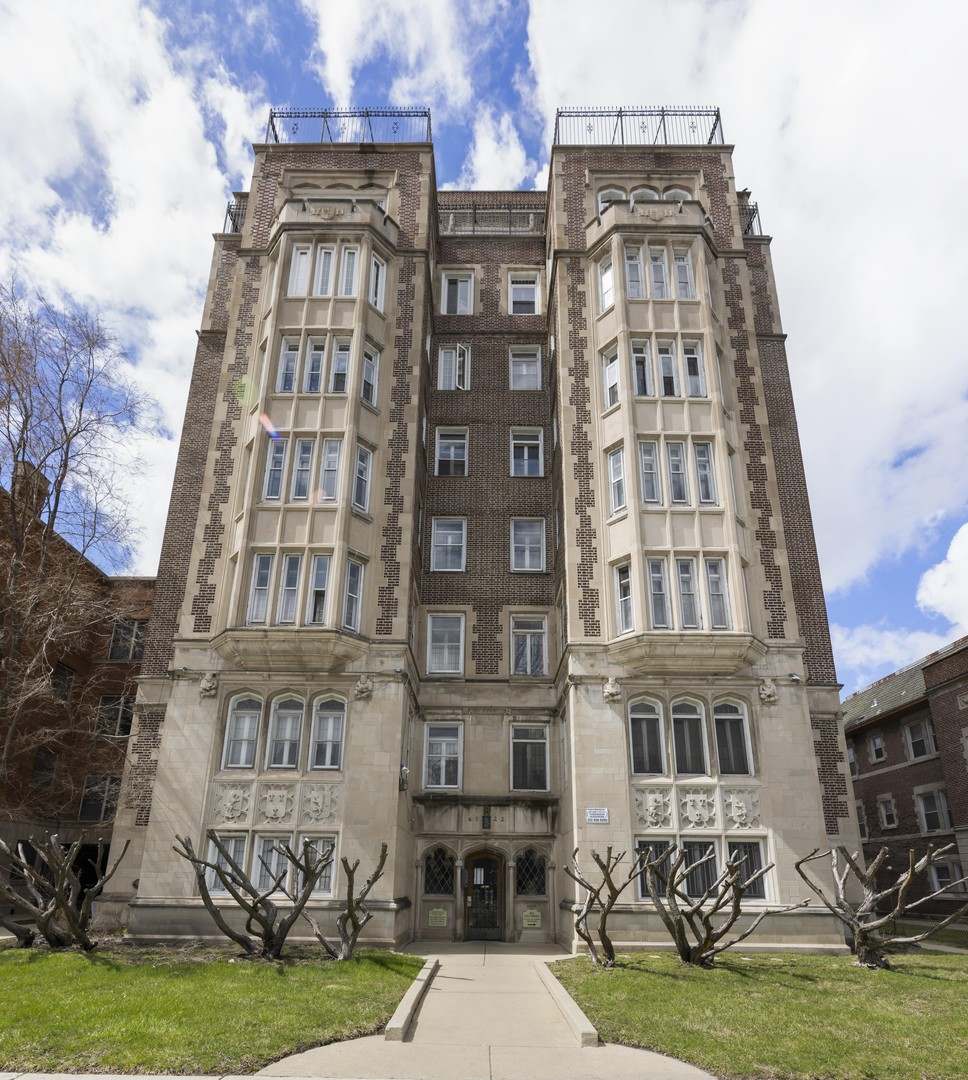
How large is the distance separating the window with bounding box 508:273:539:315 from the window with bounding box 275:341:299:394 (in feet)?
33.2

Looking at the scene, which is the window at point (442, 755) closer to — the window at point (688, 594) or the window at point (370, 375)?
the window at point (688, 594)

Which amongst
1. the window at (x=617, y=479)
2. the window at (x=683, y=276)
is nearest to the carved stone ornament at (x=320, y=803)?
the window at (x=617, y=479)

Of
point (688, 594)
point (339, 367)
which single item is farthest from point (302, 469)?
point (688, 594)

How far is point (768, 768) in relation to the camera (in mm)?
20266

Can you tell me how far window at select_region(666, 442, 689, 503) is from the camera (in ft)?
75.0

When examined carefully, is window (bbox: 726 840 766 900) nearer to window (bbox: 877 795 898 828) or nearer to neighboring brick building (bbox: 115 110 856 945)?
neighboring brick building (bbox: 115 110 856 945)

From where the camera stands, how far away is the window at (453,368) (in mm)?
30141

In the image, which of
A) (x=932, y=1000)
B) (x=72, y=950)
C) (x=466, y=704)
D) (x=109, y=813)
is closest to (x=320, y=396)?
(x=466, y=704)

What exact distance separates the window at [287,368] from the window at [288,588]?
5.93 m

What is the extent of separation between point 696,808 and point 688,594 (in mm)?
5719

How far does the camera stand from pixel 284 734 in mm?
21219

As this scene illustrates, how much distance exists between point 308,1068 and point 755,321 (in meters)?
27.9

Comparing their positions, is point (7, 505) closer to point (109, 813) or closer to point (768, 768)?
point (109, 813)

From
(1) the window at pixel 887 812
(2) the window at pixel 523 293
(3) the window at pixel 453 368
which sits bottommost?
(1) the window at pixel 887 812
